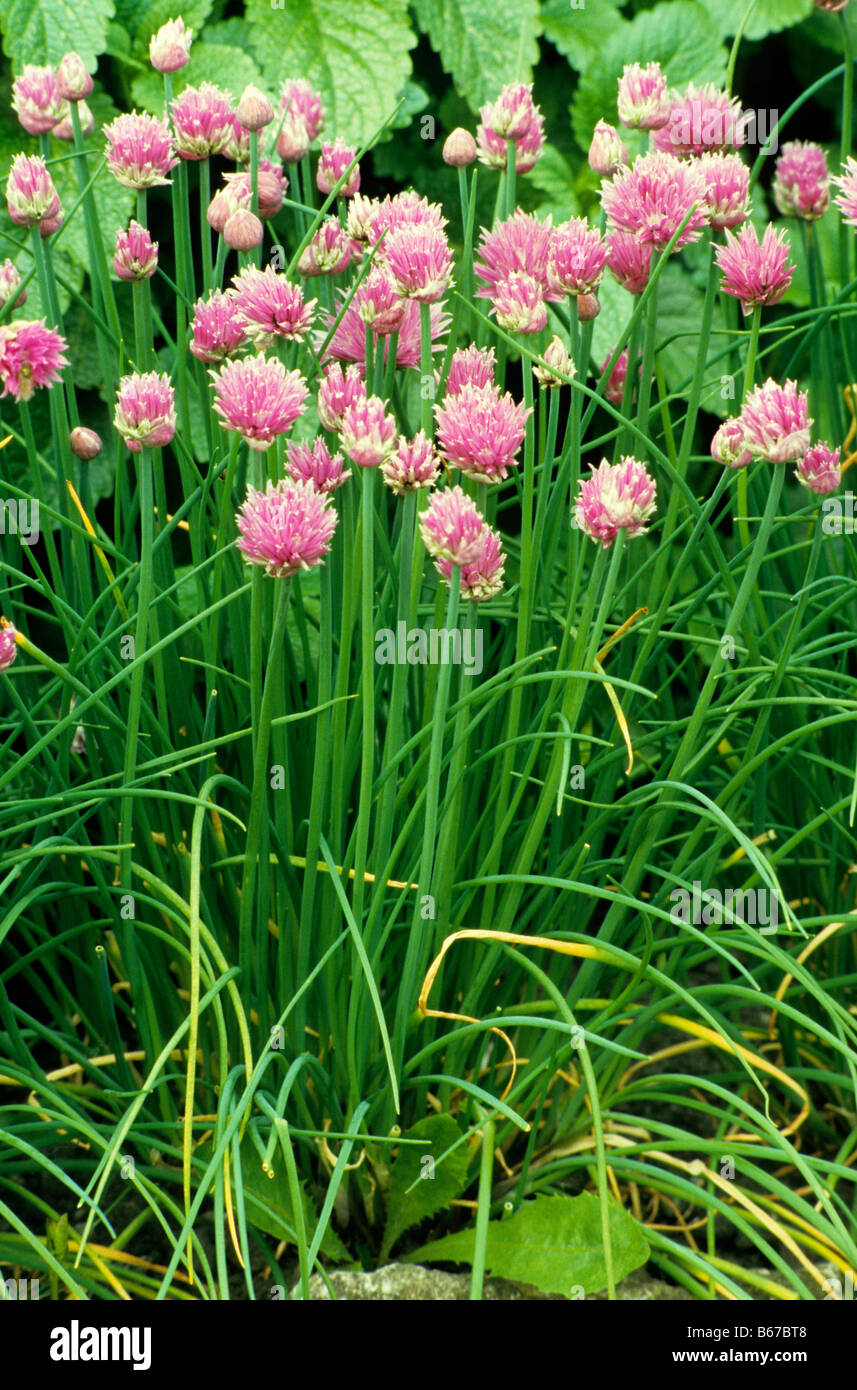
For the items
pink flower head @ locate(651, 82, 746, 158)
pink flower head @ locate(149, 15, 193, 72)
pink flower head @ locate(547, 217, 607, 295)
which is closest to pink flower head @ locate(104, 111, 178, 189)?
pink flower head @ locate(149, 15, 193, 72)

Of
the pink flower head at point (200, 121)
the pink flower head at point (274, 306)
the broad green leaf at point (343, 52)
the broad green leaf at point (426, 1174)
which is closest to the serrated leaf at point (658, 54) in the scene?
the broad green leaf at point (343, 52)

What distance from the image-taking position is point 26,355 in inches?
37.1

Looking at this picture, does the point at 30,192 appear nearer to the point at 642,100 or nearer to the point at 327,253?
the point at 327,253

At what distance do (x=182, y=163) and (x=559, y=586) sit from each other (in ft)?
1.96

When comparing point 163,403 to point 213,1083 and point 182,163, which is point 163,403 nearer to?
point 182,163

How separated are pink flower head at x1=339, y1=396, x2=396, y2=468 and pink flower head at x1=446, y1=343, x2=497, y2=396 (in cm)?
18

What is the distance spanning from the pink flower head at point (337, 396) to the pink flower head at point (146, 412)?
0.38ft

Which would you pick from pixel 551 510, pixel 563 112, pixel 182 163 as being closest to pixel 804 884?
pixel 551 510

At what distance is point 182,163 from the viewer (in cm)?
124

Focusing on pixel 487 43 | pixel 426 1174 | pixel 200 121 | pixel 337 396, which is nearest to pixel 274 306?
pixel 337 396

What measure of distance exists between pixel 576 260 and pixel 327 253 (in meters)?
0.23

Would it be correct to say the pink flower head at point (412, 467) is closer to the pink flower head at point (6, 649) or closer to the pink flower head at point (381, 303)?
the pink flower head at point (381, 303)

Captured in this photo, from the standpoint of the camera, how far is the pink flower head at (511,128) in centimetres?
123

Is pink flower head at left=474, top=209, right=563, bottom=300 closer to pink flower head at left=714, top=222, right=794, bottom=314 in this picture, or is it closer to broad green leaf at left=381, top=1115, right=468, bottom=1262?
pink flower head at left=714, top=222, right=794, bottom=314
